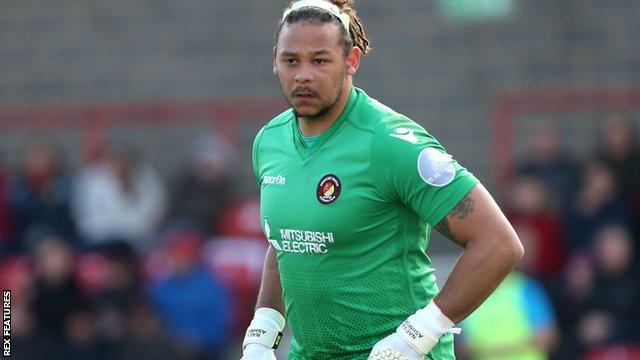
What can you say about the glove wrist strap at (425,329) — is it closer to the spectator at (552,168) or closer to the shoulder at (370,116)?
the shoulder at (370,116)

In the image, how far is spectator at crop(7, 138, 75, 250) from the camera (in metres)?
12.9

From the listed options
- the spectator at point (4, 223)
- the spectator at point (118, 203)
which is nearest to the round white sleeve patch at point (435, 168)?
the spectator at point (118, 203)

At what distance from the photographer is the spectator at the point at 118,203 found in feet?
42.7

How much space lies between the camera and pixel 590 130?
13.8 meters

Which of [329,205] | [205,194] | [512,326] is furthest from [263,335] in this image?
[205,194]

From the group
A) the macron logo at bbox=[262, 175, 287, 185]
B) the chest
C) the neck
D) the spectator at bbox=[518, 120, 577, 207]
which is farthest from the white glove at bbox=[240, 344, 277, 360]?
the spectator at bbox=[518, 120, 577, 207]

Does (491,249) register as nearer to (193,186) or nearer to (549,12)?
(193,186)

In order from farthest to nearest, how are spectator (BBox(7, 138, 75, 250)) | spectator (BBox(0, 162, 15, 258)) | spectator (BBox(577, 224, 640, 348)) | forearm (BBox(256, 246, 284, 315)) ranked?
spectator (BBox(0, 162, 15, 258)) < spectator (BBox(7, 138, 75, 250)) < spectator (BBox(577, 224, 640, 348)) < forearm (BBox(256, 246, 284, 315))

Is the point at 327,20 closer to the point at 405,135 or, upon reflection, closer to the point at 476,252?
the point at 405,135

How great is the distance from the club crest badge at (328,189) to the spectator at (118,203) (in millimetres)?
8102

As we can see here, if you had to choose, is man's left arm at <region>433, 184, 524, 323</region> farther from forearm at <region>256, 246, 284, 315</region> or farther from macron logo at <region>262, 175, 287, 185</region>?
forearm at <region>256, 246, 284, 315</region>

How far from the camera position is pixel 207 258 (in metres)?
12.5

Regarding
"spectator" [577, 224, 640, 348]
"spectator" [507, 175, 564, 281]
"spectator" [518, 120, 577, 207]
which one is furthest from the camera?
"spectator" [518, 120, 577, 207]

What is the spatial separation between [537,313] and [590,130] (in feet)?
10.8
